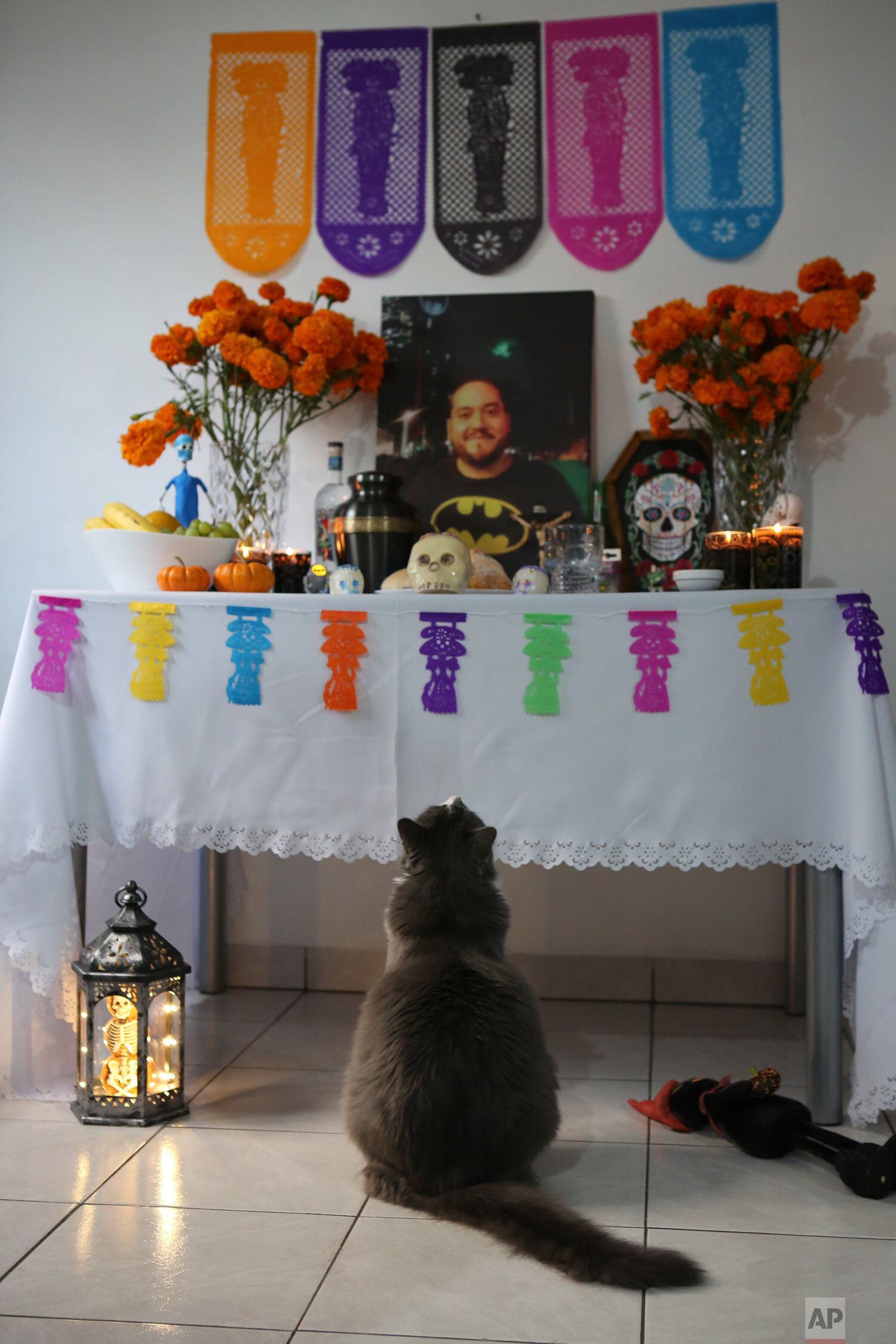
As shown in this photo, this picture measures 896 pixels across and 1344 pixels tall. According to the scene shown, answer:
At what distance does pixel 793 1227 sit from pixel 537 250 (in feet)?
6.91

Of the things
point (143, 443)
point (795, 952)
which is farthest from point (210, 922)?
point (795, 952)

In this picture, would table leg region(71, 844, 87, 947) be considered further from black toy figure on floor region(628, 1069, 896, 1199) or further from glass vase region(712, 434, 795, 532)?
glass vase region(712, 434, 795, 532)

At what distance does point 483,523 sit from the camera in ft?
8.74

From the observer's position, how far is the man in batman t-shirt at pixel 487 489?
2648 mm

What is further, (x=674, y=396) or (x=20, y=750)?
(x=674, y=396)

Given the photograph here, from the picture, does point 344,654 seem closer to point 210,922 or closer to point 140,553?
point 140,553

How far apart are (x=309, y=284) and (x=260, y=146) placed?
363 millimetres

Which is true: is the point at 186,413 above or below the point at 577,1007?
above

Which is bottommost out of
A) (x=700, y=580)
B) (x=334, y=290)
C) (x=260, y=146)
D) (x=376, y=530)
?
(x=700, y=580)

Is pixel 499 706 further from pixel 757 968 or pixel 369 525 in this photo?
pixel 757 968

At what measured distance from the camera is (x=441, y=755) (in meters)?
2.02

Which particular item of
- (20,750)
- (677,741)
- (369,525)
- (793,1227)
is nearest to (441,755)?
(677,741)

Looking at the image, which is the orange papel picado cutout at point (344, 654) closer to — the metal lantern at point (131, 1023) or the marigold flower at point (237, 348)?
the metal lantern at point (131, 1023)

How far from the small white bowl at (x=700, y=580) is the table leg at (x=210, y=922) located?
1.29 meters
